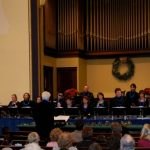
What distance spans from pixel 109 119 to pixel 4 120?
9.56 feet

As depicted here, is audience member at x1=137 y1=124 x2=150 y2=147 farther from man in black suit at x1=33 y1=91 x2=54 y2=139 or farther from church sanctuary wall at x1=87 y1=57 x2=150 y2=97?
church sanctuary wall at x1=87 y1=57 x2=150 y2=97

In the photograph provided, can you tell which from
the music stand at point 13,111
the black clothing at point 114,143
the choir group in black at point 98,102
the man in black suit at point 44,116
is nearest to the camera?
the black clothing at point 114,143

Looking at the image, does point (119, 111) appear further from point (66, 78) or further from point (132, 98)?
point (66, 78)

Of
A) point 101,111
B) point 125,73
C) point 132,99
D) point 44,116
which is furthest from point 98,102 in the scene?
point 125,73

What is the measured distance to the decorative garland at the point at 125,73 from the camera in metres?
16.7

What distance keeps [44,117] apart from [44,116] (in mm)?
19

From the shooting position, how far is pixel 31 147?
5.69 metres

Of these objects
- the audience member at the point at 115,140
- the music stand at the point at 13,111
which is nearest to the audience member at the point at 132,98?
the music stand at the point at 13,111

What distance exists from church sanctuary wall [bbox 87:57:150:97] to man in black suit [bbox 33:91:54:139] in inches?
346

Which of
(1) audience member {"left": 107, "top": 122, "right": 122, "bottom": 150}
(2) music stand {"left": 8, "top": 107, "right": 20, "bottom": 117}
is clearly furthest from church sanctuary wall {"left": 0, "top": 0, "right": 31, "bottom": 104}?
(1) audience member {"left": 107, "top": 122, "right": 122, "bottom": 150}

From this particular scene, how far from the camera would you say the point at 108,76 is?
17.2 m

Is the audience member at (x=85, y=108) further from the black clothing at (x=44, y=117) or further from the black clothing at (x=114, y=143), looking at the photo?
the black clothing at (x=114, y=143)

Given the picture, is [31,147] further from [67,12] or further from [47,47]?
[67,12]

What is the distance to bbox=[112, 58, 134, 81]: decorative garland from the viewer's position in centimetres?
1673
